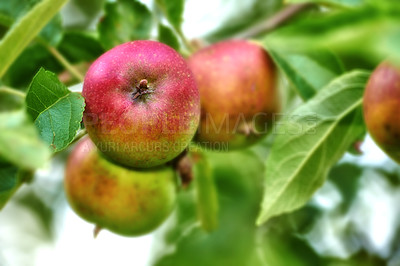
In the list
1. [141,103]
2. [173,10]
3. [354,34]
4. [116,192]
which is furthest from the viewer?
[173,10]

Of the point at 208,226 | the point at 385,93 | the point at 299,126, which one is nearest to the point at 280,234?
the point at 208,226

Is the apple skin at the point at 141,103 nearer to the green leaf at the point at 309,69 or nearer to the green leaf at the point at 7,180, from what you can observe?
the green leaf at the point at 7,180

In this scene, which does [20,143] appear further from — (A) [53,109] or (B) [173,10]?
(B) [173,10]

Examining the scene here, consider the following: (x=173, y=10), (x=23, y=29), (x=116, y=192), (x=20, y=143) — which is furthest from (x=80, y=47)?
(x=20, y=143)

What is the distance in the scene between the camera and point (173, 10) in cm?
170

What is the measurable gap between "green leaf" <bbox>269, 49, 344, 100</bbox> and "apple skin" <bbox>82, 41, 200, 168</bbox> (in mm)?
484

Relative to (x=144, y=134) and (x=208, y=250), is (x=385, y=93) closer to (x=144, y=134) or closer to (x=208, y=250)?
(x=144, y=134)

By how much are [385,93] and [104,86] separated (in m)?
0.61

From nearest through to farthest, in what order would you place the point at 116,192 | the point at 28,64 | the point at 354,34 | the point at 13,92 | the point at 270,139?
the point at 354,34
the point at 13,92
the point at 116,192
the point at 28,64
the point at 270,139

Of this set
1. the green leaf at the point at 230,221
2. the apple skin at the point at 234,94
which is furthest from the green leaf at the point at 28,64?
the green leaf at the point at 230,221

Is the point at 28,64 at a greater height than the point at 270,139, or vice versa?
the point at 28,64

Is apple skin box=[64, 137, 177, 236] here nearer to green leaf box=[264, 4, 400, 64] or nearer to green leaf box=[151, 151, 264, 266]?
green leaf box=[264, 4, 400, 64]

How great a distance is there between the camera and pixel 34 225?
3.34m

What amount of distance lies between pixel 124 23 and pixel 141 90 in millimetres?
586
